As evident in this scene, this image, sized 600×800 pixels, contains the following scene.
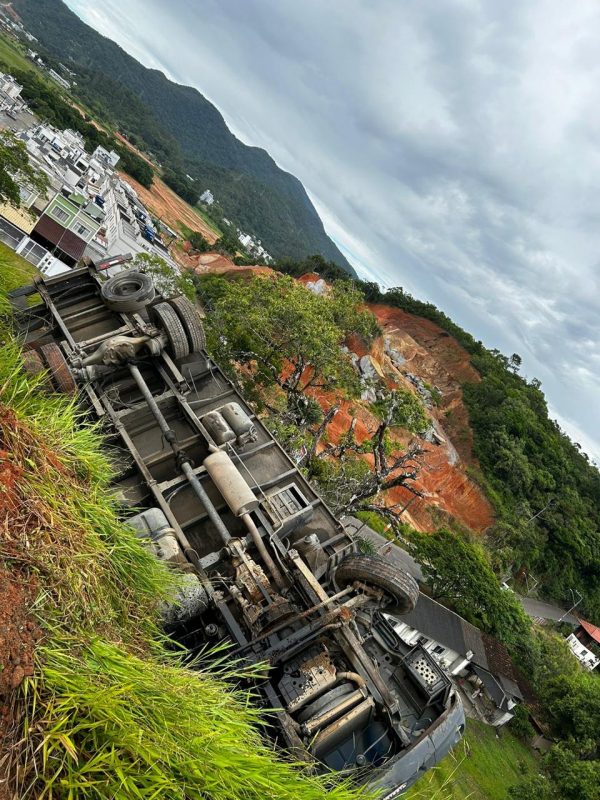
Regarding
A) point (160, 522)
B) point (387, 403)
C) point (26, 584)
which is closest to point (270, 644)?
point (160, 522)

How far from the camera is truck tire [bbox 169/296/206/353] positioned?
8703mm

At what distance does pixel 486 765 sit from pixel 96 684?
24.6 meters

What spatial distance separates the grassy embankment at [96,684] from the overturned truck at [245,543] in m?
1.43

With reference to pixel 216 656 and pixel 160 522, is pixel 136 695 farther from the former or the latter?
pixel 160 522

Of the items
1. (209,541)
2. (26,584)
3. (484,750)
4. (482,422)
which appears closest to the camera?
(26,584)

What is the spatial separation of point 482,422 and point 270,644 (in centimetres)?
4641

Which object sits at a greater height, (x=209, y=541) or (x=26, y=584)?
(x=26, y=584)

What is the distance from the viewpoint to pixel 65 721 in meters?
2.05

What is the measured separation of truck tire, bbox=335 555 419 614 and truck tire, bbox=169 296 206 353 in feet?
17.6

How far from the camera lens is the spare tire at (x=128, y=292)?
9297mm

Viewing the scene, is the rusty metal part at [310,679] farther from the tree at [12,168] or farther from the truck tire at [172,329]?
the tree at [12,168]

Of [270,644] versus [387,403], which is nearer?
[270,644]

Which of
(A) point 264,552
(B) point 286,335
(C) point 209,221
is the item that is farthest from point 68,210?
(C) point 209,221

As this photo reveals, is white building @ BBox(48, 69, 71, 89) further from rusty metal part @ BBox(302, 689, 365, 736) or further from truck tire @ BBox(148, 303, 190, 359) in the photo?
rusty metal part @ BBox(302, 689, 365, 736)
